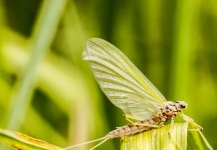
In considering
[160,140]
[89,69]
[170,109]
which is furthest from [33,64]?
[160,140]

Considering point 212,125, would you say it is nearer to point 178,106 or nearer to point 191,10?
point 191,10

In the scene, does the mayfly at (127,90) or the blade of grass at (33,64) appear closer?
the mayfly at (127,90)

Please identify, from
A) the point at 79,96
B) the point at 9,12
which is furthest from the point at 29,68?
the point at 9,12

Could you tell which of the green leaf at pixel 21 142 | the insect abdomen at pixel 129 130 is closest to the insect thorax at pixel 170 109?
the insect abdomen at pixel 129 130

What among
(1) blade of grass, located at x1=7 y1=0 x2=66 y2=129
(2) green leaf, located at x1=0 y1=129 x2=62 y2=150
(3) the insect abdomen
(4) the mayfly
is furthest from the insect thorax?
(1) blade of grass, located at x1=7 y1=0 x2=66 y2=129

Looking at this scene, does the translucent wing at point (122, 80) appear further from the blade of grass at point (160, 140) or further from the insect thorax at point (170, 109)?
the blade of grass at point (160, 140)
